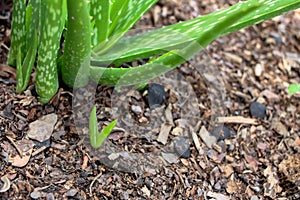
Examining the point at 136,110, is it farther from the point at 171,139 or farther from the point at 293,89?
the point at 293,89

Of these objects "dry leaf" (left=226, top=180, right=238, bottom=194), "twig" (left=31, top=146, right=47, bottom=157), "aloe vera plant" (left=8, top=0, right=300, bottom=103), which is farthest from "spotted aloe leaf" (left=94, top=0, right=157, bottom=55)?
"dry leaf" (left=226, top=180, right=238, bottom=194)

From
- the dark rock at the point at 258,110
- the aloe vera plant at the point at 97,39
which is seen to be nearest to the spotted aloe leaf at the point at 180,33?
the aloe vera plant at the point at 97,39

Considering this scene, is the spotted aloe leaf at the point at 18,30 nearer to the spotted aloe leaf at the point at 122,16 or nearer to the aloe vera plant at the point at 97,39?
the aloe vera plant at the point at 97,39

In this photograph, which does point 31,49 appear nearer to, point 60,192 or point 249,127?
point 60,192

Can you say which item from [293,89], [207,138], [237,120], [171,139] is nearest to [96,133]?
[171,139]

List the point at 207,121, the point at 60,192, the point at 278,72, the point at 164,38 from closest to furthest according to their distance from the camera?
1. the point at 60,192
2. the point at 164,38
3. the point at 207,121
4. the point at 278,72

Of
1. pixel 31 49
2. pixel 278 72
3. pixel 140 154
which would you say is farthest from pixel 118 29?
pixel 278 72
